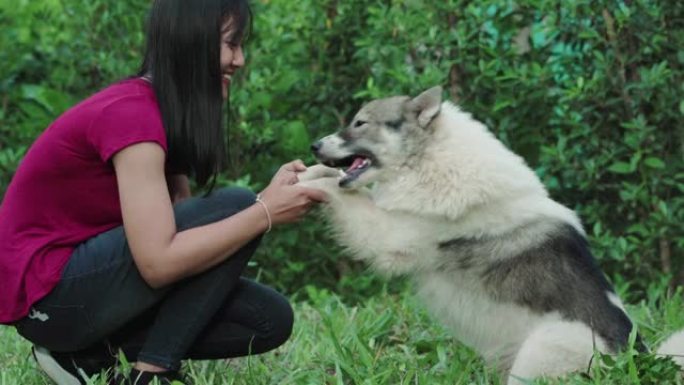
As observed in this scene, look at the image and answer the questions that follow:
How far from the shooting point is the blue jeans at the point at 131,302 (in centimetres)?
344

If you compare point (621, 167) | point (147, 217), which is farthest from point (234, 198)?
point (621, 167)

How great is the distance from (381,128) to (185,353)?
1.27 meters

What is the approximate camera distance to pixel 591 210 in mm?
5820

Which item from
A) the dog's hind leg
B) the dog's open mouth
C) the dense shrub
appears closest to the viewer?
the dog's hind leg

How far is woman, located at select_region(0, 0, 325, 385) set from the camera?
10.8ft

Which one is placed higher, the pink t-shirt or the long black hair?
the long black hair

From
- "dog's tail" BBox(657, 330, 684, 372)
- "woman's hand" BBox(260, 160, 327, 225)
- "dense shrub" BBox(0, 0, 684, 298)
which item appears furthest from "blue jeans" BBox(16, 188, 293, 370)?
"dense shrub" BBox(0, 0, 684, 298)

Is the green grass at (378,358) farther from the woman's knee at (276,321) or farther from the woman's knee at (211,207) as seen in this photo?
the woman's knee at (211,207)

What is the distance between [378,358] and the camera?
405 cm

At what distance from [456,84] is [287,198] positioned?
273cm

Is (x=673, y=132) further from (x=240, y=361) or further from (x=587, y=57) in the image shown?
(x=240, y=361)

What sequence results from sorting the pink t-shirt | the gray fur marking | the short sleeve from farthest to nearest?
the gray fur marking < the pink t-shirt < the short sleeve

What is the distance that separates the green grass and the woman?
332 mm

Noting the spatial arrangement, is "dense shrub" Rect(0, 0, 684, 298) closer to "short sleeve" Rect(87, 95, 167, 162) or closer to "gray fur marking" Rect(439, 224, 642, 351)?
"gray fur marking" Rect(439, 224, 642, 351)
